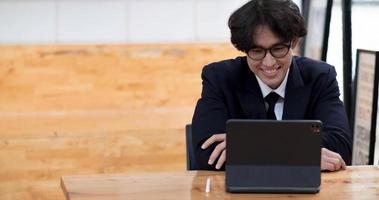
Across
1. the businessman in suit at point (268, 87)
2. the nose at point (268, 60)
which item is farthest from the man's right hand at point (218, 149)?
the nose at point (268, 60)

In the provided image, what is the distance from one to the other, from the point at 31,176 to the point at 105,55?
1.04 meters

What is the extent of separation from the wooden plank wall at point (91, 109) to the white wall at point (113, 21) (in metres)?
0.09

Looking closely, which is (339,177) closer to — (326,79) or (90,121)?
(326,79)

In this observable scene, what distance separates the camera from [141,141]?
15.4 feet

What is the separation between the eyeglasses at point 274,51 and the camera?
84.6 inches

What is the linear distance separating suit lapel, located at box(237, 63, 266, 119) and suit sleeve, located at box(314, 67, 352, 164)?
0.22m

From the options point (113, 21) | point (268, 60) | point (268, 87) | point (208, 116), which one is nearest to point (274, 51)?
point (268, 60)

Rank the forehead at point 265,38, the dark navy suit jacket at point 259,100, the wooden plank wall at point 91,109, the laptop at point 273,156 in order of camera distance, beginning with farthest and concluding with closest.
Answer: the wooden plank wall at point 91,109
the dark navy suit jacket at point 259,100
the forehead at point 265,38
the laptop at point 273,156

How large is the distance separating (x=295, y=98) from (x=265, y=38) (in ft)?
0.98

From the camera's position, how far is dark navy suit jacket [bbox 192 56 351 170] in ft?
7.34

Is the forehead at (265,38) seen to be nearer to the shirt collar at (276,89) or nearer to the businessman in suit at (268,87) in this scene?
the businessman in suit at (268,87)

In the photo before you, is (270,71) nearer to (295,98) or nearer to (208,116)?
(295,98)

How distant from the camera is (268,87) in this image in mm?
2312

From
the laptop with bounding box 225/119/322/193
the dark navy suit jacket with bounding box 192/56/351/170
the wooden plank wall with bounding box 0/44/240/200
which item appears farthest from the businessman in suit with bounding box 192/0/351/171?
the wooden plank wall with bounding box 0/44/240/200
